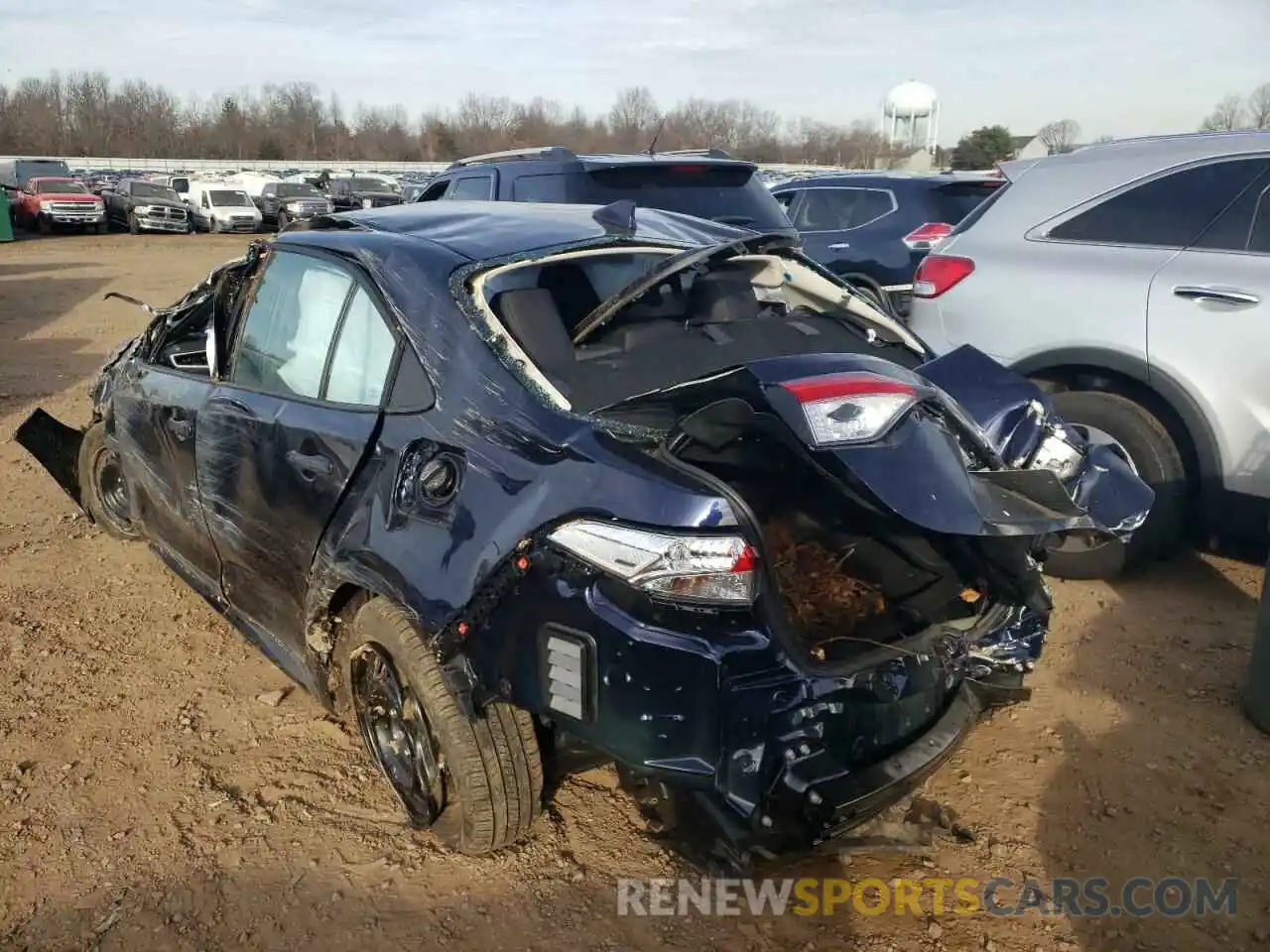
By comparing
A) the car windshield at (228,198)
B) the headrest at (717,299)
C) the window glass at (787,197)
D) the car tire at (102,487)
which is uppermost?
the window glass at (787,197)

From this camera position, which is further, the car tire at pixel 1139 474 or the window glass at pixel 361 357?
the car tire at pixel 1139 474

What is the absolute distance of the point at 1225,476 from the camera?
4.16 metres

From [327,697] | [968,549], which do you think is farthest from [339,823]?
[968,549]

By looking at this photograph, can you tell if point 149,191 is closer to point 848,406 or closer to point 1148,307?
point 1148,307

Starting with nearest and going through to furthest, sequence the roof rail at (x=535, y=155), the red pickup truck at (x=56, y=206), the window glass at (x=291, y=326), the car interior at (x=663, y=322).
→ the car interior at (x=663, y=322)
the window glass at (x=291, y=326)
the roof rail at (x=535, y=155)
the red pickup truck at (x=56, y=206)

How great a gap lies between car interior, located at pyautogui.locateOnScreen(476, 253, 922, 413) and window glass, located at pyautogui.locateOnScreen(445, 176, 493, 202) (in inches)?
151

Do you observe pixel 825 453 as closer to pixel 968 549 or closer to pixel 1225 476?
pixel 968 549

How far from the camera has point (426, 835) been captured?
293 centimetres

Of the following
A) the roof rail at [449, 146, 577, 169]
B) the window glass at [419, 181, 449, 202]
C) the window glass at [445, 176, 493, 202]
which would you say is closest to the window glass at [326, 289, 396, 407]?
the roof rail at [449, 146, 577, 169]

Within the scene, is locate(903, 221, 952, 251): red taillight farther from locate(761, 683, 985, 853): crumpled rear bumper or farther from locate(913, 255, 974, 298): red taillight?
locate(761, 683, 985, 853): crumpled rear bumper

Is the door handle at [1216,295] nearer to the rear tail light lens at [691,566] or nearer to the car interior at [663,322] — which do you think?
the car interior at [663,322]

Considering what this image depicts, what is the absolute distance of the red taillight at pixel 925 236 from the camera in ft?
27.7

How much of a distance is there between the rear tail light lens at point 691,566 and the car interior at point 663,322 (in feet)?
1.64

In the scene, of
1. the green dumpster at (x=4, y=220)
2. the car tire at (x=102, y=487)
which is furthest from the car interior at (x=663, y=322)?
the green dumpster at (x=4, y=220)
